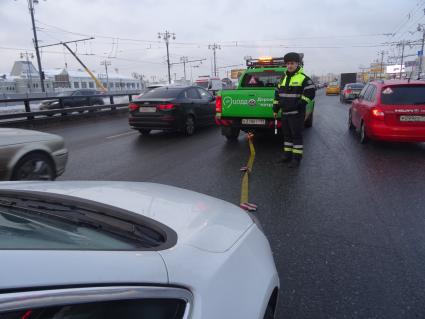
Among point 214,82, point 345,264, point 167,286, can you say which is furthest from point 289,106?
point 214,82

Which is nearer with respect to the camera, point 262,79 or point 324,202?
point 324,202

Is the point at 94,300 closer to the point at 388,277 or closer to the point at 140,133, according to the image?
the point at 388,277

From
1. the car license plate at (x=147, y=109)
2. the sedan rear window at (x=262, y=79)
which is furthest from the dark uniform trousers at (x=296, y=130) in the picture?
the car license plate at (x=147, y=109)

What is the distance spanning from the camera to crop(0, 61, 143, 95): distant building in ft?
204

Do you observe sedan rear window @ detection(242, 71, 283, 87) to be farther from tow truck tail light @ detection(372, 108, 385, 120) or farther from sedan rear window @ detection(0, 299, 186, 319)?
sedan rear window @ detection(0, 299, 186, 319)

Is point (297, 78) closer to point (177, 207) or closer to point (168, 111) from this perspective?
point (168, 111)

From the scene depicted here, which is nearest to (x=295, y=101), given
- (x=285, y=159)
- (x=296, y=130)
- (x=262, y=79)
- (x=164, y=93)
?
(x=296, y=130)

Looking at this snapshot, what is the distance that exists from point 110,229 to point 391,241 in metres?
2.98

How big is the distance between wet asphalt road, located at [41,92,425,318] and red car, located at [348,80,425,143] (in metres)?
0.42

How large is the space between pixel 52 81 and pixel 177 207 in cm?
7657

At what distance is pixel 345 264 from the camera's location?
314 cm

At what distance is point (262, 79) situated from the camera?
9.97 metres

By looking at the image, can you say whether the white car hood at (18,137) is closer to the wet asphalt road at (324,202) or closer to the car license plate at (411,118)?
the wet asphalt road at (324,202)

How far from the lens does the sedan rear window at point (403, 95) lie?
7.60 metres
